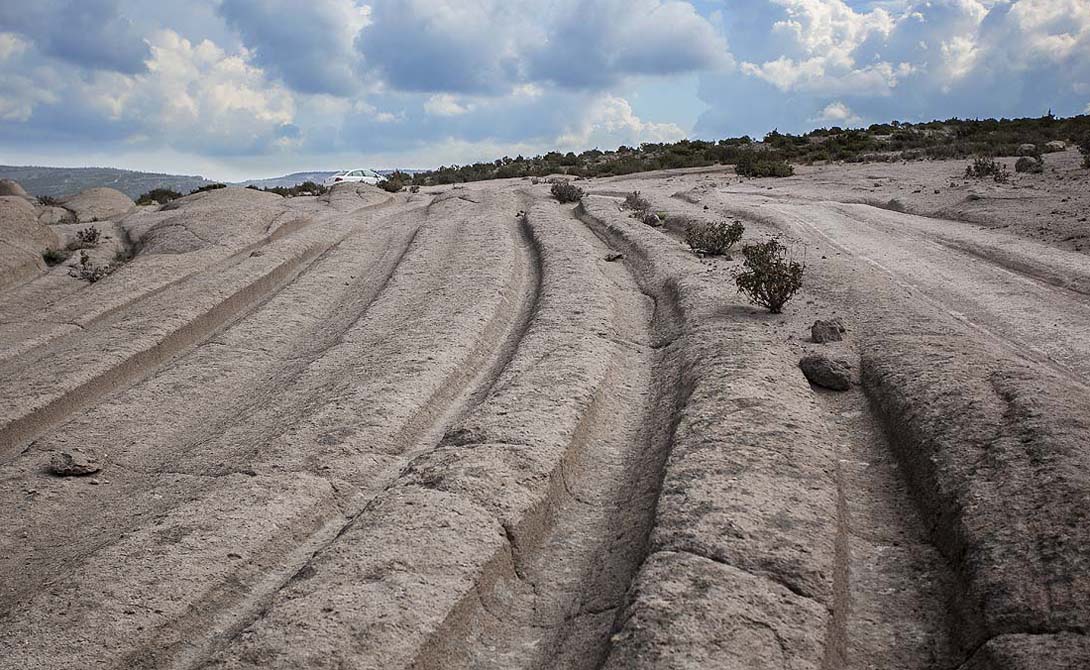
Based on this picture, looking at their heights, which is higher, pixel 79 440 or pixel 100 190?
pixel 100 190

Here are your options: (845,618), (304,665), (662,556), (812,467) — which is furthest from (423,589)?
(812,467)

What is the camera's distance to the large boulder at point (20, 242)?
17.6 meters

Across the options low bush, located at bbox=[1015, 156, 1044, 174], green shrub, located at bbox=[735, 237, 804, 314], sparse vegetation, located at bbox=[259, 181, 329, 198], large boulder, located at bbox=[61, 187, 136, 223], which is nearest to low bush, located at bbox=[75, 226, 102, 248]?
large boulder, located at bbox=[61, 187, 136, 223]

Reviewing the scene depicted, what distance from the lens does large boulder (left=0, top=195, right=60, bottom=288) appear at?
17.6m

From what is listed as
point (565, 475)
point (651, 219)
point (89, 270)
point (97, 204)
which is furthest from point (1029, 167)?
point (97, 204)

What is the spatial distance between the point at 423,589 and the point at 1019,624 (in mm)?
3468

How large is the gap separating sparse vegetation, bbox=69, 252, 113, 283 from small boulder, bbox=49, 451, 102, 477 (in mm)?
11214

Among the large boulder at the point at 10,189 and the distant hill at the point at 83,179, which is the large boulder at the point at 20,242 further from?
the distant hill at the point at 83,179

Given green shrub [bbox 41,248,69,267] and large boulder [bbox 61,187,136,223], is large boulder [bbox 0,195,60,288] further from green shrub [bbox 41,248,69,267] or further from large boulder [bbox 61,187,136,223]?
large boulder [bbox 61,187,136,223]

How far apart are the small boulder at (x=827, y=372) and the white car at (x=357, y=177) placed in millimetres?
35143

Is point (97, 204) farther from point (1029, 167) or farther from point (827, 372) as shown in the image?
point (1029, 167)

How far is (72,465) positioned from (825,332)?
8.42m

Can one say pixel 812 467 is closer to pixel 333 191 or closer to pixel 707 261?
pixel 707 261

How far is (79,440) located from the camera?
8500 millimetres
